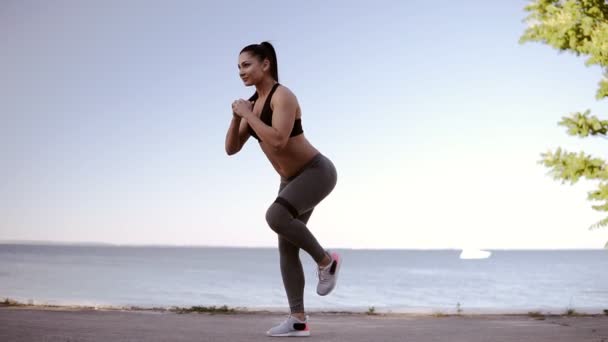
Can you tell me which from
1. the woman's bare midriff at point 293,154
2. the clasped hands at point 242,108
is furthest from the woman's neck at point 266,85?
the woman's bare midriff at point 293,154

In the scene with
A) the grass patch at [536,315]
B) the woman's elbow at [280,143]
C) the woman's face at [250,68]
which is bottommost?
the grass patch at [536,315]

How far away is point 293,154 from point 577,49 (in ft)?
19.2

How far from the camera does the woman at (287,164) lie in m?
4.14

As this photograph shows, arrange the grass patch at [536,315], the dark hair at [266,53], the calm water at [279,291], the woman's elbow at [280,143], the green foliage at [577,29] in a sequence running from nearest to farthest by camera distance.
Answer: the woman's elbow at [280,143], the dark hair at [266,53], the grass patch at [536,315], the green foliage at [577,29], the calm water at [279,291]

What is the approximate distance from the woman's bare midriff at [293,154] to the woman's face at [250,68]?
1.47ft

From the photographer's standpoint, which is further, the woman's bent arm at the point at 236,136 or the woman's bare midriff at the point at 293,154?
the woman's bent arm at the point at 236,136

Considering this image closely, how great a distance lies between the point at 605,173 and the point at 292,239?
20.5ft

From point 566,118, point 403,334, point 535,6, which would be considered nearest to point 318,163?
point 403,334

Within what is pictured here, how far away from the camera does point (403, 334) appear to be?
177 inches

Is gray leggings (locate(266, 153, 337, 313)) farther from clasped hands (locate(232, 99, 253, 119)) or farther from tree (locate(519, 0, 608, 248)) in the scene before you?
tree (locate(519, 0, 608, 248))

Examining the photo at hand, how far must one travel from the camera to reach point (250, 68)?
4359mm

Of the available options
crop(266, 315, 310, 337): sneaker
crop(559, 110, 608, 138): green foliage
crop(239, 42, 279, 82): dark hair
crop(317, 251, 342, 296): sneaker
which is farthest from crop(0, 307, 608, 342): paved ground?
crop(559, 110, 608, 138): green foliage

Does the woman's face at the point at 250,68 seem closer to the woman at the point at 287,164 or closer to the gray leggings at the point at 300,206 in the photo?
the woman at the point at 287,164

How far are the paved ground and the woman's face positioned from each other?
5.60 ft
